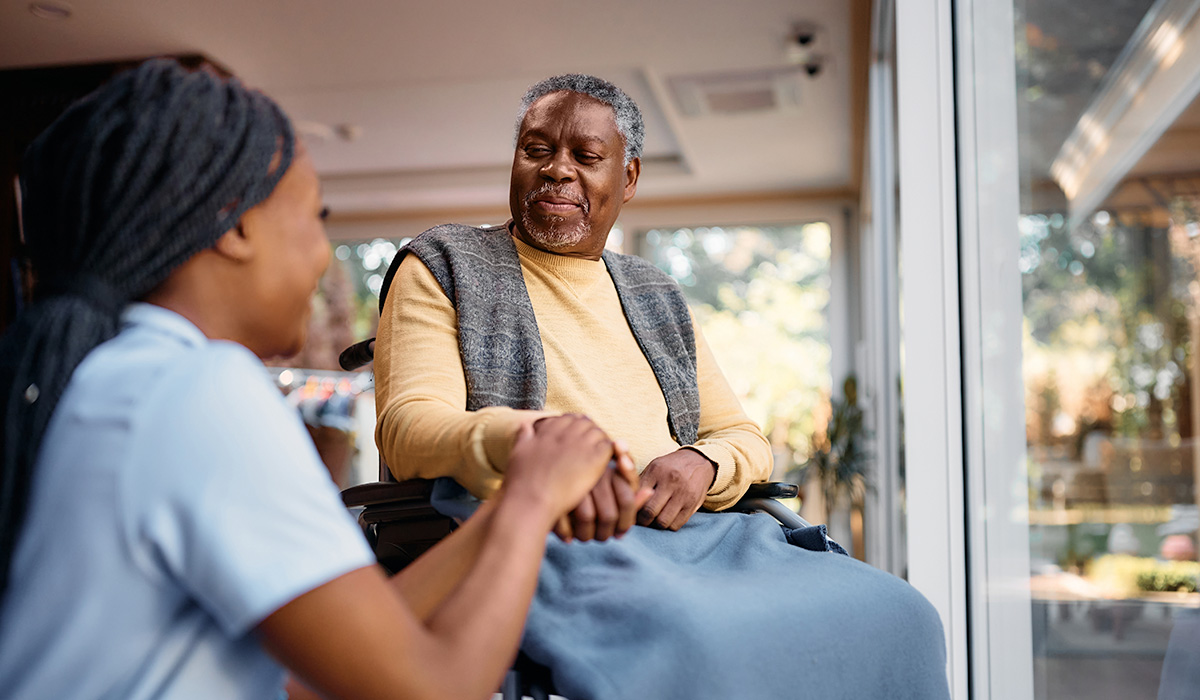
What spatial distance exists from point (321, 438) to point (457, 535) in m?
4.76

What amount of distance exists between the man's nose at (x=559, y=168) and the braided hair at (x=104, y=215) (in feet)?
2.90

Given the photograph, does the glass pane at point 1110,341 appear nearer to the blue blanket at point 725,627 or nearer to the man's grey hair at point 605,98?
the blue blanket at point 725,627

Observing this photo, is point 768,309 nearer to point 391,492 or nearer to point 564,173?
point 564,173

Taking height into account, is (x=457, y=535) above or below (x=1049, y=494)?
above

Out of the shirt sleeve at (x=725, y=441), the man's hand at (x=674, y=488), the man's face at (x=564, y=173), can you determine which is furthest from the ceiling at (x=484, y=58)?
the man's hand at (x=674, y=488)

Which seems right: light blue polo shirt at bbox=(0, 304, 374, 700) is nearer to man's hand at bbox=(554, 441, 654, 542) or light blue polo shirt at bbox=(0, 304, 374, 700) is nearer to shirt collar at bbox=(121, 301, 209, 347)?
shirt collar at bbox=(121, 301, 209, 347)

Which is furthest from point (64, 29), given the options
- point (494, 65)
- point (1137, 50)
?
point (1137, 50)

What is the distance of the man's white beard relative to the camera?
1.61 m

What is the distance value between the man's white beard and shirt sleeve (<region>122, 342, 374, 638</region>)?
976 millimetres

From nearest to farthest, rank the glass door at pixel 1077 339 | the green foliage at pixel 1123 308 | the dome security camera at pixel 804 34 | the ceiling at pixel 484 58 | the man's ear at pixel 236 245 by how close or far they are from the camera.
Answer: the man's ear at pixel 236 245, the glass door at pixel 1077 339, the green foliage at pixel 1123 308, the ceiling at pixel 484 58, the dome security camera at pixel 804 34

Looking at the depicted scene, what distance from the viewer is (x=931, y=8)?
2.28 m

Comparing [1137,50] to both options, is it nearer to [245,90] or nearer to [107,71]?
[245,90]

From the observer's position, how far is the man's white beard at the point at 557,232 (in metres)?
1.61

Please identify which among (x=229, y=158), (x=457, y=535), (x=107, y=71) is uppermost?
(x=107, y=71)
